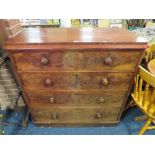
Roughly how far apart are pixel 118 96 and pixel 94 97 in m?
0.20

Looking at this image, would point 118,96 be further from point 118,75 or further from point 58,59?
point 58,59

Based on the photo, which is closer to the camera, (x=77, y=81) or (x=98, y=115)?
(x=77, y=81)

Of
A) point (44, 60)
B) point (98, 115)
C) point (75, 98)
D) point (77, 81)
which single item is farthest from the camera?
point (98, 115)

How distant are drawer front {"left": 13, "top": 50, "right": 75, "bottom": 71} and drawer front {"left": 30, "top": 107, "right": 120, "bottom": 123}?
18.0 inches

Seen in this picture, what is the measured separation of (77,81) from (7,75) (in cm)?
74

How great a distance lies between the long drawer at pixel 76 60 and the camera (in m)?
1.21

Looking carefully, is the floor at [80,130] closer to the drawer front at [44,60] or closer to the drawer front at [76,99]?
the drawer front at [76,99]

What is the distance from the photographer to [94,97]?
1.47 m

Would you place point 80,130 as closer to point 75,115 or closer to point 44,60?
point 75,115

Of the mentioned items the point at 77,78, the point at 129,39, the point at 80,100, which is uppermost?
the point at 129,39

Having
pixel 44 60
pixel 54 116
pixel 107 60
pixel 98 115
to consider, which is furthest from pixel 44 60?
pixel 98 115

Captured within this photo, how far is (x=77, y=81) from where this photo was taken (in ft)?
4.47

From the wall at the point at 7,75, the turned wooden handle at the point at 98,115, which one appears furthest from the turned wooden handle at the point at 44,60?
the turned wooden handle at the point at 98,115
